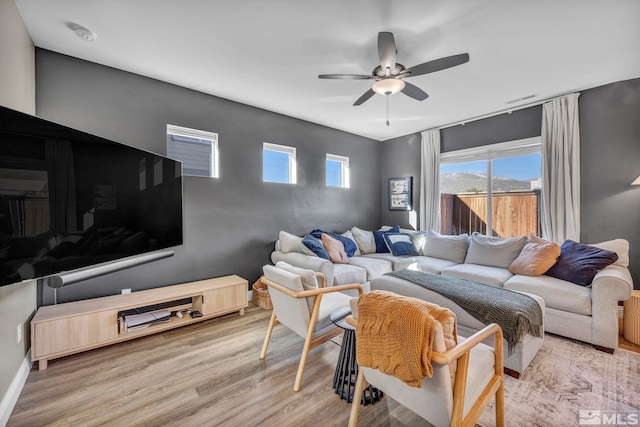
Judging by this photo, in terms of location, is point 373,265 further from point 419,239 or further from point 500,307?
point 500,307

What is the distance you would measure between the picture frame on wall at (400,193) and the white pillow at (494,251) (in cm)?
158

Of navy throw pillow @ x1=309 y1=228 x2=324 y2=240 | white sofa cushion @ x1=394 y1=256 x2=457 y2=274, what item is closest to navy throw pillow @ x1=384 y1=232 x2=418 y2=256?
white sofa cushion @ x1=394 y1=256 x2=457 y2=274

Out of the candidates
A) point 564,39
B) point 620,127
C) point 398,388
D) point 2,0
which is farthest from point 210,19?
point 620,127

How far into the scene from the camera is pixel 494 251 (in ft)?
11.5

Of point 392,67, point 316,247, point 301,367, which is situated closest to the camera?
point 301,367

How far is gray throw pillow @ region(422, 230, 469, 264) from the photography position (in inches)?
154

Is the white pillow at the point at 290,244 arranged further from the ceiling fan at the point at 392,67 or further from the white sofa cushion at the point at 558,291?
the white sofa cushion at the point at 558,291

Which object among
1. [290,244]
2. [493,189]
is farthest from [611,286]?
[290,244]

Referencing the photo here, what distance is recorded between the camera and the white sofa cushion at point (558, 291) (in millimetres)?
2432

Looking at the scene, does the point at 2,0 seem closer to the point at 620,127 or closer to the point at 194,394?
the point at 194,394

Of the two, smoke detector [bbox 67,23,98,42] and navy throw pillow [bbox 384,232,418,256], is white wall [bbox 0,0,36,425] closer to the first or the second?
smoke detector [bbox 67,23,98,42]

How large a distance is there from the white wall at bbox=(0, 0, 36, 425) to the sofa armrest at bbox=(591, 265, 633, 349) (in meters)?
4.38

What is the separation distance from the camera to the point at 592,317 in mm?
2381

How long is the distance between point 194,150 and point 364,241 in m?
2.95
